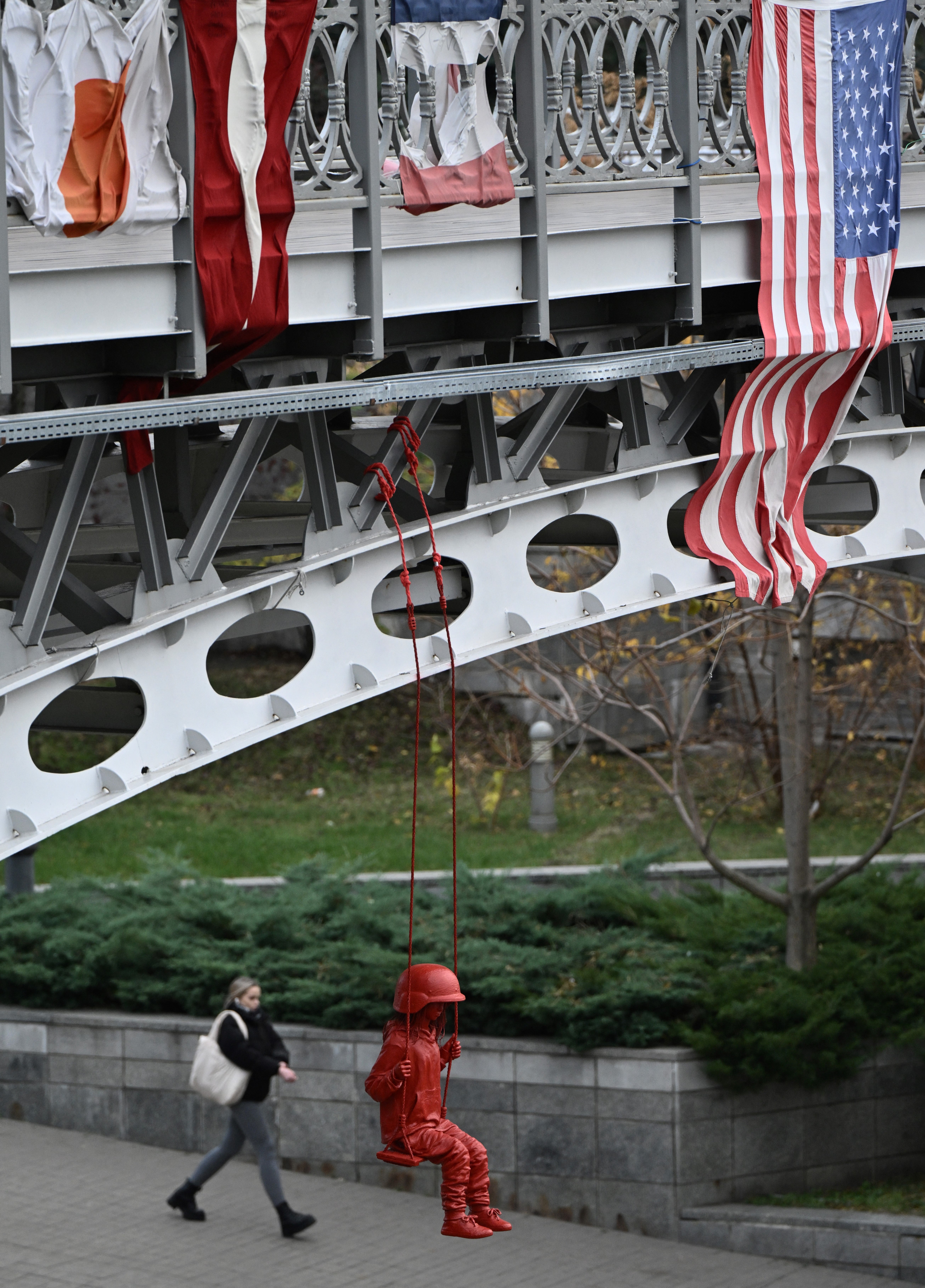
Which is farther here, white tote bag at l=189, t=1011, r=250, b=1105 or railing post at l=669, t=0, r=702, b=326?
white tote bag at l=189, t=1011, r=250, b=1105

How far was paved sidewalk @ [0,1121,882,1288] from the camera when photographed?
485 inches

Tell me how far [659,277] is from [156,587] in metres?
3.00

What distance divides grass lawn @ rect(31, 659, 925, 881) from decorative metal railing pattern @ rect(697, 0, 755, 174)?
31.1 feet

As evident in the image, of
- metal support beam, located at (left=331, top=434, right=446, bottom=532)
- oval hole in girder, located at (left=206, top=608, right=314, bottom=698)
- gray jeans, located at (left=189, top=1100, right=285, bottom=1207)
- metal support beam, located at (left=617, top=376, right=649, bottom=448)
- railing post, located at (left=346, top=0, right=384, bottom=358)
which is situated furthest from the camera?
oval hole in girder, located at (left=206, top=608, right=314, bottom=698)

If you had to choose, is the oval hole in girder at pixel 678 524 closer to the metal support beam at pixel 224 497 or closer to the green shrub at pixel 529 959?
the metal support beam at pixel 224 497

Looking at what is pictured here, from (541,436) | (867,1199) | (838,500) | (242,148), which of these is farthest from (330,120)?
(867,1199)

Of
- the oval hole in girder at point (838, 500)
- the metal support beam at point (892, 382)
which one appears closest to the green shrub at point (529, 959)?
the oval hole in girder at point (838, 500)

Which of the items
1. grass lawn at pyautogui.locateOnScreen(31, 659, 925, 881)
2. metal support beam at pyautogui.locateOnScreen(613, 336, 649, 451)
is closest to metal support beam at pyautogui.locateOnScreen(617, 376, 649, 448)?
metal support beam at pyautogui.locateOnScreen(613, 336, 649, 451)

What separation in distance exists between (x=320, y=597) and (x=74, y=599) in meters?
1.23

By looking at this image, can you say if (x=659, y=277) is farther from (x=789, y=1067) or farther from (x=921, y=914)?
(x=921, y=914)

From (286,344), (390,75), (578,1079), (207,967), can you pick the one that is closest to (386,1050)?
(286,344)

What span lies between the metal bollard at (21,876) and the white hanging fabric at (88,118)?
1048cm

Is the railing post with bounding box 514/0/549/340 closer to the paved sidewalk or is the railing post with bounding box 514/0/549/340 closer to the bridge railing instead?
the bridge railing

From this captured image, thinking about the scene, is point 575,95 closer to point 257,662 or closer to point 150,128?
point 150,128
